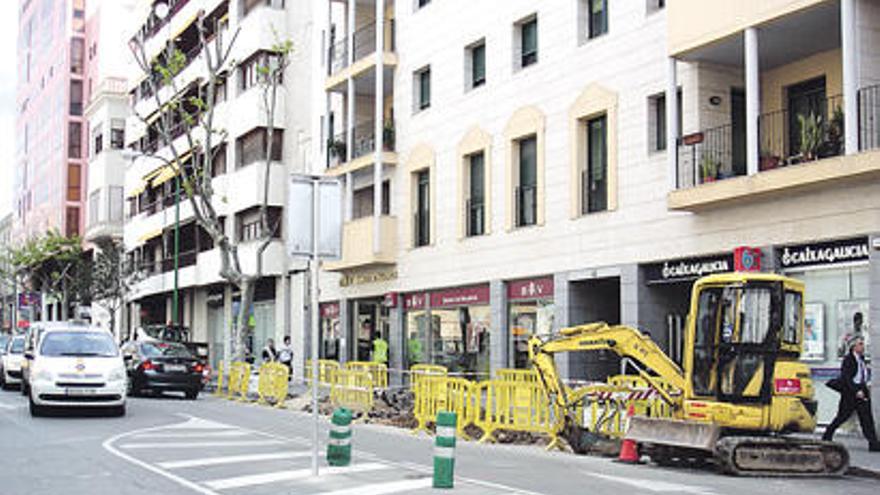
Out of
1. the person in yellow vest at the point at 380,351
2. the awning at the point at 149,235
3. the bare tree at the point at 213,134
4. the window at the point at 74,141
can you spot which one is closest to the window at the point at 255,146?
the bare tree at the point at 213,134

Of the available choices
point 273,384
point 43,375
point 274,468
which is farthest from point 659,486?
point 273,384

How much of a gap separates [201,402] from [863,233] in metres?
17.2

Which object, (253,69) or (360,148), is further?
(253,69)

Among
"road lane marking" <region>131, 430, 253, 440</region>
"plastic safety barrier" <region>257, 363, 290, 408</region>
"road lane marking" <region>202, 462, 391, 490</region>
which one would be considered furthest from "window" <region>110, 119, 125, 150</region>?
"road lane marking" <region>202, 462, 391, 490</region>

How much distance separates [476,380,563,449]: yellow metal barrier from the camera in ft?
59.0

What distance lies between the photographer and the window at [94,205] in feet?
224

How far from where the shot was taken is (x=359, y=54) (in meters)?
37.7

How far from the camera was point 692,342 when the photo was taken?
1573cm

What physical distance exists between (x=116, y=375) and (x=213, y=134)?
27.9m

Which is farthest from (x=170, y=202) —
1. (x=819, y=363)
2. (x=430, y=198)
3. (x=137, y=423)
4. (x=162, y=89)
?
(x=819, y=363)

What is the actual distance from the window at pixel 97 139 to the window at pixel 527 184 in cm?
4640

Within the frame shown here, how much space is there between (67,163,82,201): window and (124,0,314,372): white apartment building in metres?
21.9

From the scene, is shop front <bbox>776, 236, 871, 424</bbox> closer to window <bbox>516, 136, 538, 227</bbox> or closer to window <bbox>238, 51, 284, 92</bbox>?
window <bbox>516, 136, 538, 227</bbox>

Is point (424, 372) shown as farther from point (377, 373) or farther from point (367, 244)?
point (367, 244)
